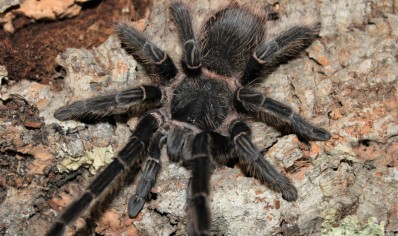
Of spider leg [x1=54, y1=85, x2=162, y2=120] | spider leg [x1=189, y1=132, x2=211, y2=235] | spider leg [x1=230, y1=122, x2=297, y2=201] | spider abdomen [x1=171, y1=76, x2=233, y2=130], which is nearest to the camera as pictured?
spider leg [x1=189, y1=132, x2=211, y2=235]

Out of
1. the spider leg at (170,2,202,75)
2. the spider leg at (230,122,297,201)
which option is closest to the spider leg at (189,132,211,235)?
the spider leg at (230,122,297,201)

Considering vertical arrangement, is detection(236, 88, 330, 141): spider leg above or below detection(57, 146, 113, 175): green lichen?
above

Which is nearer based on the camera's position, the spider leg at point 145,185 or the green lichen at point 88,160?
the spider leg at point 145,185

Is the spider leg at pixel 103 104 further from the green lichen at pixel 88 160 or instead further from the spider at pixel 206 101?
the green lichen at pixel 88 160

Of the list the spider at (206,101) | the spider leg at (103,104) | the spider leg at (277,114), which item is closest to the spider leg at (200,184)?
the spider at (206,101)

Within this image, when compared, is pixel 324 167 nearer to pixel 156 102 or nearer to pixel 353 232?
pixel 353 232

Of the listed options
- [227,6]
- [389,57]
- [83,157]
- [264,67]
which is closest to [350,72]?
[389,57]

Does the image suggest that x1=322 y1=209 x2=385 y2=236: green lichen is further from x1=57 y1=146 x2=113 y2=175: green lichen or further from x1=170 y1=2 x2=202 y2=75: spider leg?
x1=57 y1=146 x2=113 y2=175: green lichen
